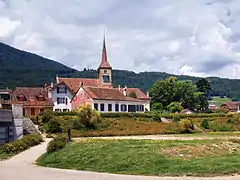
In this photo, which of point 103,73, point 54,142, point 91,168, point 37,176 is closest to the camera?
point 37,176

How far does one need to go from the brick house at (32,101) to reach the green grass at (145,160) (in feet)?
158

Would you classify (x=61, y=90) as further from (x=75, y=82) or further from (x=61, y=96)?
(x=75, y=82)

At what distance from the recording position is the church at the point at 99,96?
71.8 metres

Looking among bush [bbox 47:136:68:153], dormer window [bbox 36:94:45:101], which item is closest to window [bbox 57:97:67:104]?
dormer window [bbox 36:94:45:101]

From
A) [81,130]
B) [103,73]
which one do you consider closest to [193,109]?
[103,73]

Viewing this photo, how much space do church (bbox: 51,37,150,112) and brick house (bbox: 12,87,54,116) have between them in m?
4.23

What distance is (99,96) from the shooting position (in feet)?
236

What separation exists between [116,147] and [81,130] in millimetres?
24973

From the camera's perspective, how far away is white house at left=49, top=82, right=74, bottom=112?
264 feet

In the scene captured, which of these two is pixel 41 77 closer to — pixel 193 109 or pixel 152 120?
pixel 193 109

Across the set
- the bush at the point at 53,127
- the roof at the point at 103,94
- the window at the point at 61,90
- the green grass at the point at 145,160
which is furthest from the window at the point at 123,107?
the green grass at the point at 145,160

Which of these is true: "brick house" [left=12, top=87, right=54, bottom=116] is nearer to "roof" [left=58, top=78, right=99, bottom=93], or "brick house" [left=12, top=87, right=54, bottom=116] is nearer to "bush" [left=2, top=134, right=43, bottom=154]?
"roof" [left=58, top=78, right=99, bottom=93]

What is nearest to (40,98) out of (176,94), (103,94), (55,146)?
(103,94)

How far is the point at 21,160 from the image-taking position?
25.6 metres
